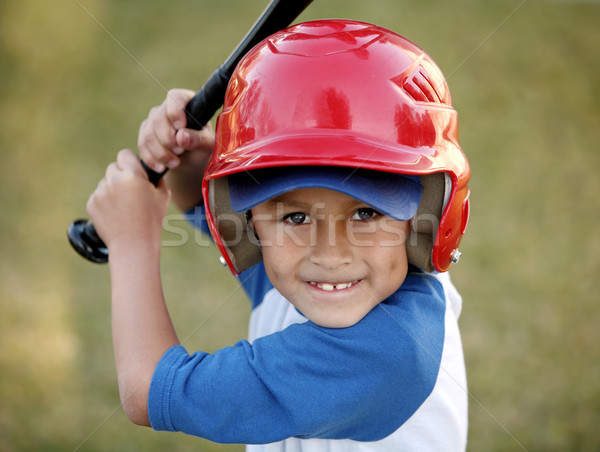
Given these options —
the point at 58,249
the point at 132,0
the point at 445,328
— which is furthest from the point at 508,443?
the point at 132,0

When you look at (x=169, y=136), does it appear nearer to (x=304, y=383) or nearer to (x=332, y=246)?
(x=332, y=246)

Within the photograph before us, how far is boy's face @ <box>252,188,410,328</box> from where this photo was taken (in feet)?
4.41

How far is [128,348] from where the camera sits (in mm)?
1471

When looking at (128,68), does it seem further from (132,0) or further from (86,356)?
(86,356)

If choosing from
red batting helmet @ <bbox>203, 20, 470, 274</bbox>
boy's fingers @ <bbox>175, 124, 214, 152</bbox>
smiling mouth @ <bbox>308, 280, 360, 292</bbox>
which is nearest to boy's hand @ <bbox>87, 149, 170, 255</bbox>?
boy's fingers @ <bbox>175, 124, 214, 152</bbox>

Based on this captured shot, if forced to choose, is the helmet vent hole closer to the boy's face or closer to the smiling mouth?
the boy's face

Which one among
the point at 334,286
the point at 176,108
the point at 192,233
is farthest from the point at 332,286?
the point at 192,233

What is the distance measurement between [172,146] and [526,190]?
13.8 ft

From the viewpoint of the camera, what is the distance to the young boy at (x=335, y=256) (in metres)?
1.29

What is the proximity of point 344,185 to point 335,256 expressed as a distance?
0.17 meters

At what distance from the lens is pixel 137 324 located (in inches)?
59.6

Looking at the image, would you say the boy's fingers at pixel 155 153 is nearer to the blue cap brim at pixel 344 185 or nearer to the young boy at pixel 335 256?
the young boy at pixel 335 256

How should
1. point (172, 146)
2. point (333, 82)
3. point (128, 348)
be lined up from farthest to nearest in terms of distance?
point (172, 146), point (128, 348), point (333, 82)

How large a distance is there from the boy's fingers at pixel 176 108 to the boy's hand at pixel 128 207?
7.1 inches
